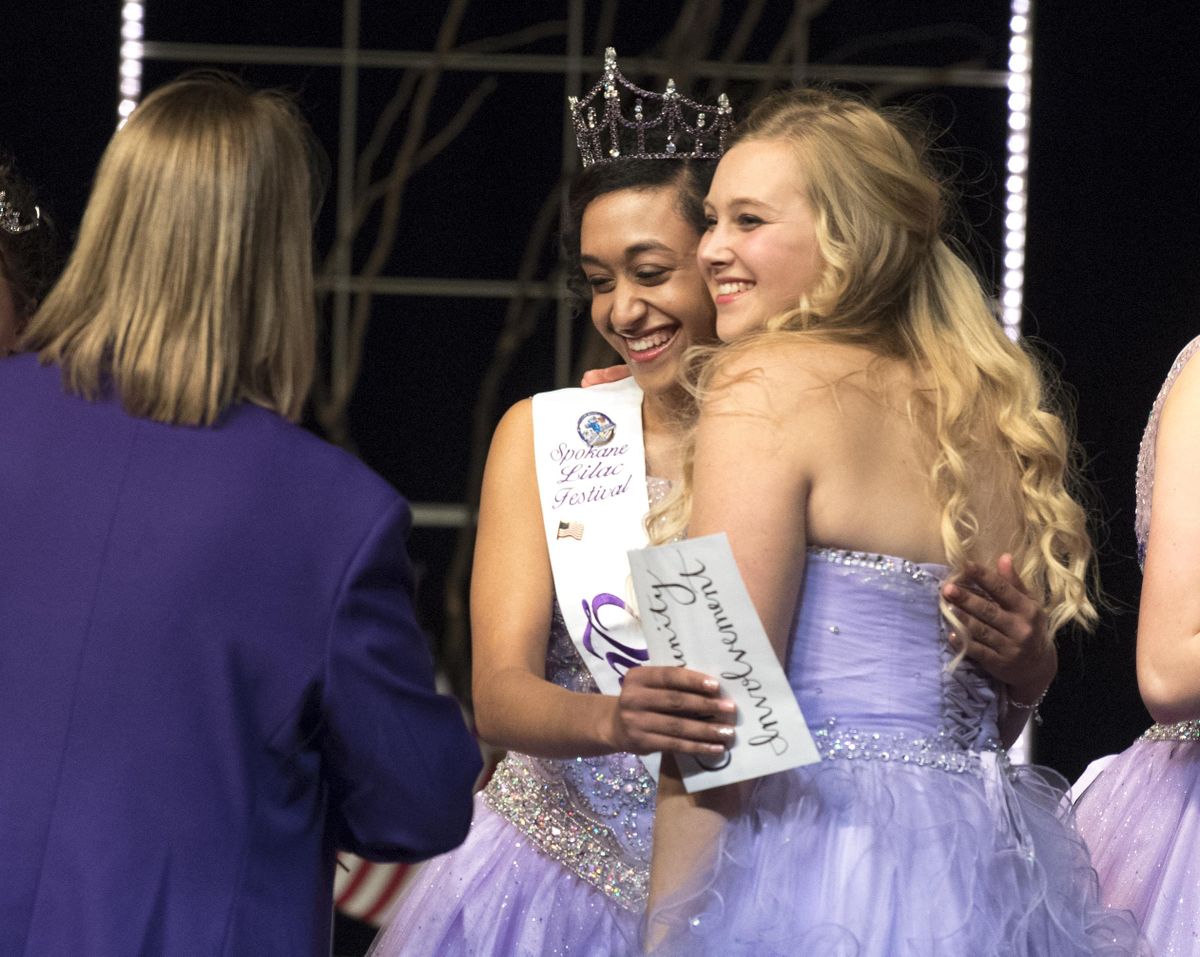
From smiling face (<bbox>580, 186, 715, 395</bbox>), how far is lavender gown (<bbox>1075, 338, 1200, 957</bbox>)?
520 millimetres

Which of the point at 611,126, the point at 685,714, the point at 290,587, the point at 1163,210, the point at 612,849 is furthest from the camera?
the point at 1163,210

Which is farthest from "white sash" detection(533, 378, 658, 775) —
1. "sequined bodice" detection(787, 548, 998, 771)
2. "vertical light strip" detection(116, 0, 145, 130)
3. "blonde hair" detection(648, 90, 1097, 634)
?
"vertical light strip" detection(116, 0, 145, 130)

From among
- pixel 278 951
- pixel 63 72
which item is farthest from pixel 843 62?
pixel 278 951

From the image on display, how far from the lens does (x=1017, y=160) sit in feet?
12.1

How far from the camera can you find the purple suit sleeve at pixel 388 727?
1393mm

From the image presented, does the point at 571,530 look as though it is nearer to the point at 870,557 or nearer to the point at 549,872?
the point at 549,872

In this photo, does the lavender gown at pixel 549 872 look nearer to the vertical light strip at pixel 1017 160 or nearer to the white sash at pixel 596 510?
the white sash at pixel 596 510

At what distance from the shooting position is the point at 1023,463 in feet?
5.55

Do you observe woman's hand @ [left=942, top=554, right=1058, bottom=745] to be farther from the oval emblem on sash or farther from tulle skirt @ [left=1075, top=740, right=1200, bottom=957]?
the oval emblem on sash

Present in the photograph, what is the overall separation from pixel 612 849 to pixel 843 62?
2.17 meters

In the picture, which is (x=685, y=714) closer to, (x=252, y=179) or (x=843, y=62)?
(x=252, y=179)

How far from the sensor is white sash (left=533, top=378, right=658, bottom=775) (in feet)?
6.70

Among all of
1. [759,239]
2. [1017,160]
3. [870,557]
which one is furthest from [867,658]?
[1017,160]

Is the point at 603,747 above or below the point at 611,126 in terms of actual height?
below
